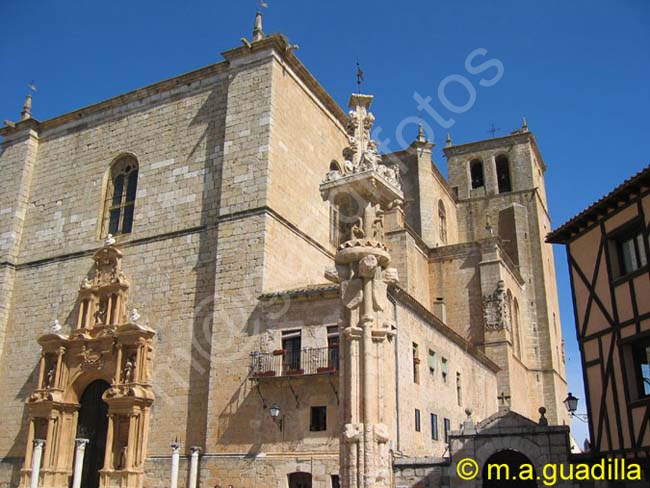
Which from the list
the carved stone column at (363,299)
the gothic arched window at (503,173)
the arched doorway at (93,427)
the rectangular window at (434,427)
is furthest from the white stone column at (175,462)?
the gothic arched window at (503,173)

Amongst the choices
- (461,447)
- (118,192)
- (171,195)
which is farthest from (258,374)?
(118,192)

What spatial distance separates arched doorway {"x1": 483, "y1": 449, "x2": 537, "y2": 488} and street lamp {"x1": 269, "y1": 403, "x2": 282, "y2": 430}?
194 inches

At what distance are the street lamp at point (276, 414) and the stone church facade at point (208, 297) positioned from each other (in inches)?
2.8

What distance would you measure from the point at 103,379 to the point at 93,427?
1375 mm

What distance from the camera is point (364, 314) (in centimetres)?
999

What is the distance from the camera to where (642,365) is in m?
13.1

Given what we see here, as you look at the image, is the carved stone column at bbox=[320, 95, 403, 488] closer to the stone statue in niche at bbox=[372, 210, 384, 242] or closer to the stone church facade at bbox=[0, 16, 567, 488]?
the stone statue in niche at bbox=[372, 210, 384, 242]

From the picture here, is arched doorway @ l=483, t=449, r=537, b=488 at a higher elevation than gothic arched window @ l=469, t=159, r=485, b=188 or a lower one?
lower

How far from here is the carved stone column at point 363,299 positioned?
366 inches

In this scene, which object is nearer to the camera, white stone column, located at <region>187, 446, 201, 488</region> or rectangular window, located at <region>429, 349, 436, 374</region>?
white stone column, located at <region>187, 446, 201, 488</region>

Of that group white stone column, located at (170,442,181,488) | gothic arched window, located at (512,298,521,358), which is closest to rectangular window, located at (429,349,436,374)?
white stone column, located at (170,442,181,488)

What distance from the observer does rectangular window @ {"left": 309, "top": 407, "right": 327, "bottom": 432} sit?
16.1 metres

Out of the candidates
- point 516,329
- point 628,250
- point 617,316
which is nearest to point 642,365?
point 617,316

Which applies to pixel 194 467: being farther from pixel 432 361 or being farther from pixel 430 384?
pixel 432 361
